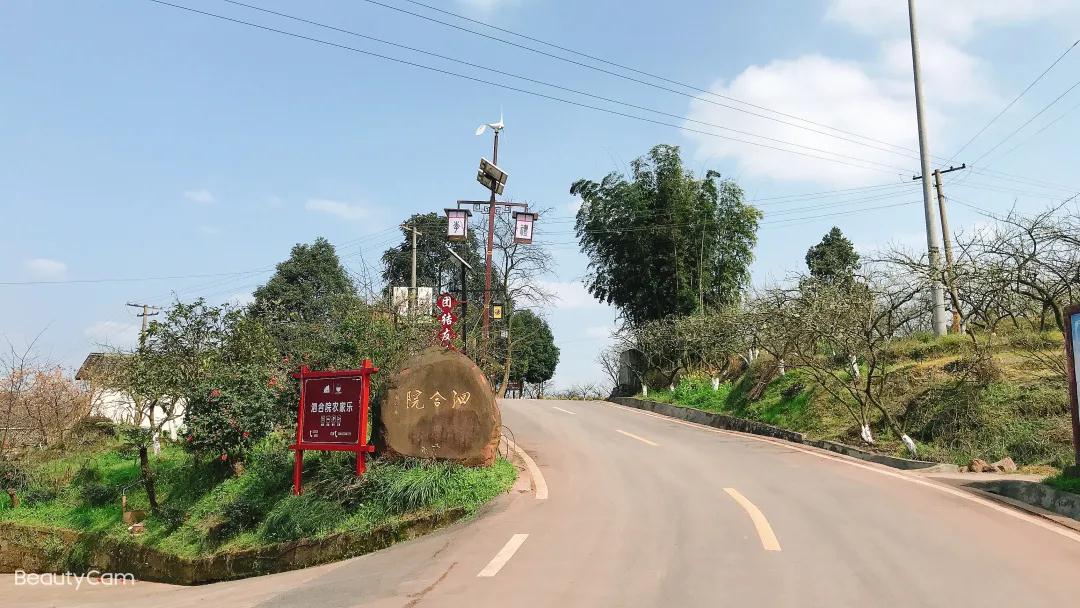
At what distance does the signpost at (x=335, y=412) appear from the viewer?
1169 centimetres

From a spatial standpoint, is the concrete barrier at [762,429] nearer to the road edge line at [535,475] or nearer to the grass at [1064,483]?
the grass at [1064,483]

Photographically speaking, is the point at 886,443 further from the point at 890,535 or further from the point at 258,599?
the point at 258,599

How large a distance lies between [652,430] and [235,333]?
11.5 meters

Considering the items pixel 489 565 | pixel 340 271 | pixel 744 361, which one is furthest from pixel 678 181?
pixel 489 565

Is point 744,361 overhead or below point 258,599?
overhead

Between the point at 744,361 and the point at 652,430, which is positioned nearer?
the point at 652,430

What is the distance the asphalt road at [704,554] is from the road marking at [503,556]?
3 cm

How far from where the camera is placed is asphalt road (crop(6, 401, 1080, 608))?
6500mm

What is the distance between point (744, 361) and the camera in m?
32.1

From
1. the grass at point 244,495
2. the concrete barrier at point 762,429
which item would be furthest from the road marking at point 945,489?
the grass at point 244,495

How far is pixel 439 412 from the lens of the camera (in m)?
12.1

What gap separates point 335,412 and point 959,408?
1289cm

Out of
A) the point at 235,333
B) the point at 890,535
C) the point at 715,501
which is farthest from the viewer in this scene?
the point at 235,333

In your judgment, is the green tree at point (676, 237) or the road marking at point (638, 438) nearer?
the road marking at point (638, 438)
